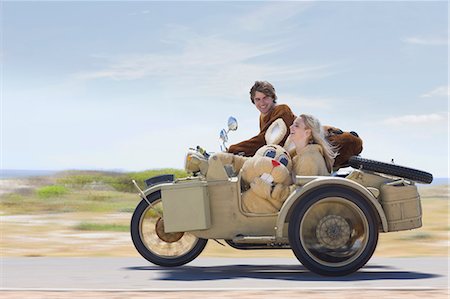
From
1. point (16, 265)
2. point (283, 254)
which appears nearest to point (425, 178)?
point (283, 254)

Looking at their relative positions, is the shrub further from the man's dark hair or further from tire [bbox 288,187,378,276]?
tire [bbox 288,187,378,276]

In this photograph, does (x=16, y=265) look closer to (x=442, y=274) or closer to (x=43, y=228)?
(x=442, y=274)

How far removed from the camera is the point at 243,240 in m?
8.42

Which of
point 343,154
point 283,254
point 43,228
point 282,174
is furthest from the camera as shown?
point 43,228

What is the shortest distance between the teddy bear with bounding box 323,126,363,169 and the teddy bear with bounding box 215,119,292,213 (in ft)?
2.08

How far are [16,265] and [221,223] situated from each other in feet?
8.58

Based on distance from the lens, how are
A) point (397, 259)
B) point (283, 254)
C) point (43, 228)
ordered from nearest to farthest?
point (397, 259)
point (283, 254)
point (43, 228)

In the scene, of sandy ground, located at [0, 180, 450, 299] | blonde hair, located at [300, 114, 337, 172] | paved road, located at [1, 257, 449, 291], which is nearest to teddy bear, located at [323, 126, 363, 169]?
blonde hair, located at [300, 114, 337, 172]

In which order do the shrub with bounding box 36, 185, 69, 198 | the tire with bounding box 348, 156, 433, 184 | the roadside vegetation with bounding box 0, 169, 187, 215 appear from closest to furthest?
the tire with bounding box 348, 156, 433, 184 < the roadside vegetation with bounding box 0, 169, 187, 215 < the shrub with bounding box 36, 185, 69, 198

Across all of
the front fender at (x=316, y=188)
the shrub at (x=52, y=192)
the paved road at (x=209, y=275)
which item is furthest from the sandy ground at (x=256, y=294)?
the shrub at (x=52, y=192)

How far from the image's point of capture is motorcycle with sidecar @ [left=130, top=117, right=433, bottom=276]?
320 inches

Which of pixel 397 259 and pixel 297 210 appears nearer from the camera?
pixel 297 210

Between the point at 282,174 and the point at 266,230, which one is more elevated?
the point at 282,174

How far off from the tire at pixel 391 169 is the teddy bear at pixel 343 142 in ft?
0.93
